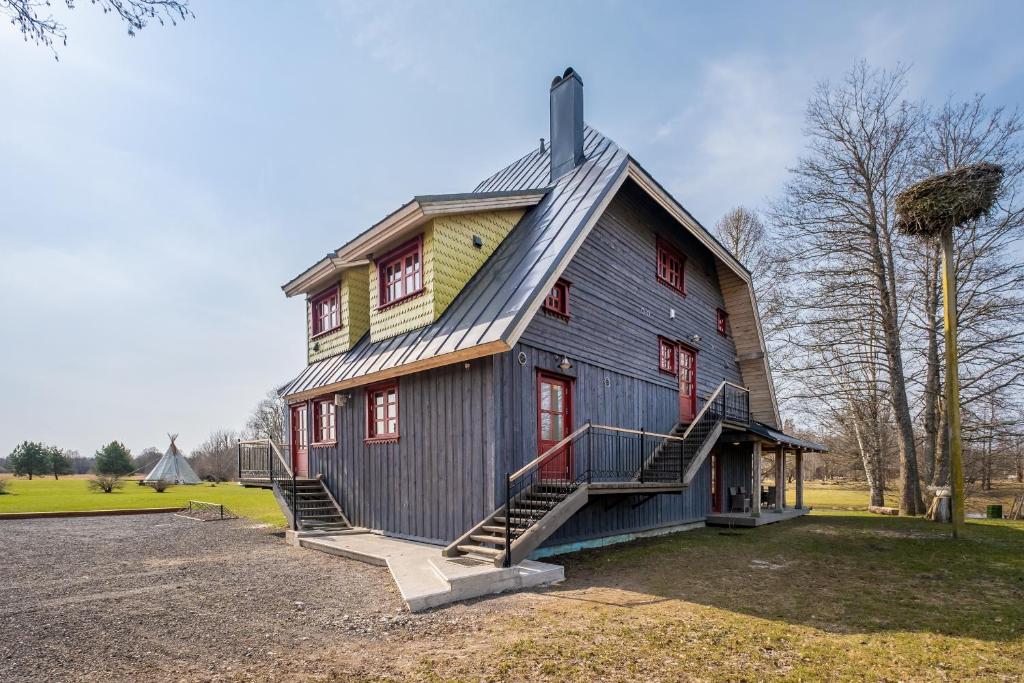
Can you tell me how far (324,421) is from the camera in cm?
1369

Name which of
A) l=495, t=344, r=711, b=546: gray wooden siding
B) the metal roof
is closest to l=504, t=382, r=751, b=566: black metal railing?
l=495, t=344, r=711, b=546: gray wooden siding

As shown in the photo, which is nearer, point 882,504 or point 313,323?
point 313,323

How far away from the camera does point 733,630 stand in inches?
221

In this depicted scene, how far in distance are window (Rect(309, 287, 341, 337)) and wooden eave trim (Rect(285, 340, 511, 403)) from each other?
1.91 metres

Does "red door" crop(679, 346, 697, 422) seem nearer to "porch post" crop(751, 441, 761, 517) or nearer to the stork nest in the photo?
"porch post" crop(751, 441, 761, 517)

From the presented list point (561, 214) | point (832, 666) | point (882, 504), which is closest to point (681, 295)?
point (561, 214)

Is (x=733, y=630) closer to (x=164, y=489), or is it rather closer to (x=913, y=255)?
(x=913, y=255)

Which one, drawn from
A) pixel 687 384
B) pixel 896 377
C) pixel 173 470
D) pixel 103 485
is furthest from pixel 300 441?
pixel 173 470

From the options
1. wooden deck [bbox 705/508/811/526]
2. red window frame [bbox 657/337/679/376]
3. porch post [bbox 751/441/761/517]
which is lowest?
wooden deck [bbox 705/508/811/526]

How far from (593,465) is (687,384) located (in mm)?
5563

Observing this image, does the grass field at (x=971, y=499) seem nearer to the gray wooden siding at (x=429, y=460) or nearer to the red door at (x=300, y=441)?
the gray wooden siding at (x=429, y=460)

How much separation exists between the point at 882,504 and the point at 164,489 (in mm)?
34228

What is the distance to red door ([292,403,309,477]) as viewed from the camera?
14.4 meters

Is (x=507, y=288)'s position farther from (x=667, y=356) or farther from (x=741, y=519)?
(x=741, y=519)
